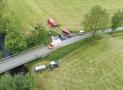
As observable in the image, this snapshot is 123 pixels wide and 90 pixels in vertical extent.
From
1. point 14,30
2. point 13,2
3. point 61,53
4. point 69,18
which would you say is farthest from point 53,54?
point 13,2

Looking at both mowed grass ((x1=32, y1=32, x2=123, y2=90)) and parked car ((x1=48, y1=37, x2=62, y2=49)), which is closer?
mowed grass ((x1=32, y1=32, x2=123, y2=90))

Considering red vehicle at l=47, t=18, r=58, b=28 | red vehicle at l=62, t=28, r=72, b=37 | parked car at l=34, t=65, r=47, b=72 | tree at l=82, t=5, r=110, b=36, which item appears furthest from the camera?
red vehicle at l=47, t=18, r=58, b=28

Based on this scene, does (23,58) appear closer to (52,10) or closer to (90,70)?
(90,70)

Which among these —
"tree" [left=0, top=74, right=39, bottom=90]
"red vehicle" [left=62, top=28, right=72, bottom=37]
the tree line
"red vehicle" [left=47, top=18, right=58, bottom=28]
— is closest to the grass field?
"red vehicle" [left=47, top=18, right=58, bottom=28]

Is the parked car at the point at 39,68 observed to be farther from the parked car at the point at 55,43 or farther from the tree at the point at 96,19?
the tree at the point at 96,19

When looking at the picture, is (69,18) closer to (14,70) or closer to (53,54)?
(53,54)

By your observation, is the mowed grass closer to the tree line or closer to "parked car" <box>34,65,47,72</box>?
"parked car" <box>34,65,47,72</box>
